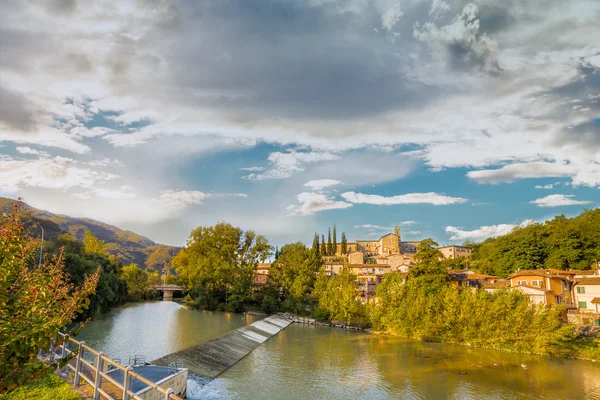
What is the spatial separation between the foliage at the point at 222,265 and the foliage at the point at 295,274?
15.5 ft

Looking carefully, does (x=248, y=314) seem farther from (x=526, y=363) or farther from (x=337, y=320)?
(x=526, y=363)

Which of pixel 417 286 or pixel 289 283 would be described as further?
Answer: pixel 289 283

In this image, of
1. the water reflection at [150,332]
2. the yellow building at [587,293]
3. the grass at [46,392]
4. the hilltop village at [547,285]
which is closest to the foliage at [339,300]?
the hilltop village at [547,285]

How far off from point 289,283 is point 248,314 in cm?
948

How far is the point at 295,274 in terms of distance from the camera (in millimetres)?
72750

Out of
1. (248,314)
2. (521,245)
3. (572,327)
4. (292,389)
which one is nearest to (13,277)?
(292,389)

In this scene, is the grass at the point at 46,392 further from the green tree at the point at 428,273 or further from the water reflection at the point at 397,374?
the green tree at the point at 428,273

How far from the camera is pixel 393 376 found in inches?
1140

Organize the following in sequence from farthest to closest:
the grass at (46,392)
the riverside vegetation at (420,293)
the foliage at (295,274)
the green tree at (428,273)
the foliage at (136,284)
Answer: the foliage at (136,284) < the foliage at (295,274) < the green tree at (428,273) < the riverside vegetation at (420,293) < the grass at (46,392)

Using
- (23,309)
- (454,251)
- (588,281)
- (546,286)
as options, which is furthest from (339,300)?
(454,251)

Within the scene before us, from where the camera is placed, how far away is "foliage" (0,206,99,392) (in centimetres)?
548

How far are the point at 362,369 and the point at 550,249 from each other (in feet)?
208

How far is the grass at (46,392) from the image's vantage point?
37.0 feet

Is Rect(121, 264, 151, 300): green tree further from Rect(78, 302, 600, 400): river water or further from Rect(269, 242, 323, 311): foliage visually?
Rect(78, 302, 600, 400): river water
